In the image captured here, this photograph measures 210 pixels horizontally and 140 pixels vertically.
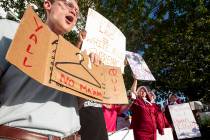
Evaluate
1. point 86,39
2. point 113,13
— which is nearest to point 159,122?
point 86,39

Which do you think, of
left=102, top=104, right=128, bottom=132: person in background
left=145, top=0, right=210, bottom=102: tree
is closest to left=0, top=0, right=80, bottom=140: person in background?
left=102, top=104, right=128, bottom=132: person in background

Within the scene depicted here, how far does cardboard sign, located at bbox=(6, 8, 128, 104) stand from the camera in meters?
1.91

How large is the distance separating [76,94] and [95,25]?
1.53m

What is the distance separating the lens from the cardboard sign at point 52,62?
6.25 ft

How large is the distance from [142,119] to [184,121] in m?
2.81

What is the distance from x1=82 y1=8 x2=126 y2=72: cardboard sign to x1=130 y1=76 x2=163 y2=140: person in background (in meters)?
2.86

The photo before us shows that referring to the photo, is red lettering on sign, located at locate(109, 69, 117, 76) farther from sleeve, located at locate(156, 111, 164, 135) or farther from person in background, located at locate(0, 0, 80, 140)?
sleeve, located at locate(156, 111, 164, 135)

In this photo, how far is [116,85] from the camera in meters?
2.84

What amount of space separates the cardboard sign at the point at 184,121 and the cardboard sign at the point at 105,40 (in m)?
5.67

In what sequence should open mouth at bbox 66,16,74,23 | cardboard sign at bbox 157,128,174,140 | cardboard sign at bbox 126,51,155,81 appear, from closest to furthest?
open mouth at bbox 66,16,74,23 < cardboard sign at bbox 126,51,155,81 < cardboard sign at bbox 157,128,174,140

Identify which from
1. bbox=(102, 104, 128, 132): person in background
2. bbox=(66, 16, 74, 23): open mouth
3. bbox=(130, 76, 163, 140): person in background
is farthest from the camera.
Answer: bbox=(130, 76, 163, 140): person in background

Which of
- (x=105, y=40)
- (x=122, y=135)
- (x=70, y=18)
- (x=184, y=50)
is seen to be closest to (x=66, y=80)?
(x=70, y=18)

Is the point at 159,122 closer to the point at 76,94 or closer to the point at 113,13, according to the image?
the point at 76,94

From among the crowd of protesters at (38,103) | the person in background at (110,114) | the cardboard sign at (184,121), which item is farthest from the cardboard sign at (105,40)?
the cardboard sign at (184,121)
